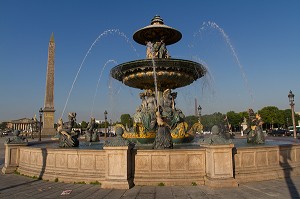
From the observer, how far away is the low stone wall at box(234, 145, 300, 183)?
9189 mm

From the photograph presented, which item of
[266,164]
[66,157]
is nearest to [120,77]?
[66,157]

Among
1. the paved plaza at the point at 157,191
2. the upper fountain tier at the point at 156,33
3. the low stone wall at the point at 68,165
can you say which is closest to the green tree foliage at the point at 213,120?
the upper fountain tier at the point at 156,33

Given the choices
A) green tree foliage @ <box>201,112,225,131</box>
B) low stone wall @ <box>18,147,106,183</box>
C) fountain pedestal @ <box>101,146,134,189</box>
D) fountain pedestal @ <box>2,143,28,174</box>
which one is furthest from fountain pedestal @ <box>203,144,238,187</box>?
green tree foliage @ <box>201,112,225,131</box>

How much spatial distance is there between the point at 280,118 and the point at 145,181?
97160mm

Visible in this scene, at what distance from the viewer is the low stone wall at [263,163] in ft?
30.1

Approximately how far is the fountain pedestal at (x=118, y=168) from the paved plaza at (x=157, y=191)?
0.75ft

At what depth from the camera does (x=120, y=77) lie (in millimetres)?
17016

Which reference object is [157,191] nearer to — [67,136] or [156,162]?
[156,162]

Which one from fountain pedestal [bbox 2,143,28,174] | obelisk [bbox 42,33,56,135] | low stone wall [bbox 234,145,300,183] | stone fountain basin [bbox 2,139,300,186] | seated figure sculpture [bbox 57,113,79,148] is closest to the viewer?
stone fountain basin [bbox 2,139,300,186]

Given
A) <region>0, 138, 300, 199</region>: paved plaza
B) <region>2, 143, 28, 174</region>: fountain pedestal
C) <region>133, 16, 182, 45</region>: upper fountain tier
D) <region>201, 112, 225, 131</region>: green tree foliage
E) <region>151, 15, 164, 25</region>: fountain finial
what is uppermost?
<region>151, 15, 164, 25</region>: fountain finial

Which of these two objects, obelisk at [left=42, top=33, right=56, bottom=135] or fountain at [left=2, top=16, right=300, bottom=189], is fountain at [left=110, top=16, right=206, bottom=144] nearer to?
fountain at [left=2, top=16, right=300, bottom=189]

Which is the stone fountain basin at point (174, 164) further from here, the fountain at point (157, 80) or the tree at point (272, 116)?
the tree at point (272, 116)

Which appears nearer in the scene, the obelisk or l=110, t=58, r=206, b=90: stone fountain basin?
l=110, t=58, r=206, b=90: stone fountain basin

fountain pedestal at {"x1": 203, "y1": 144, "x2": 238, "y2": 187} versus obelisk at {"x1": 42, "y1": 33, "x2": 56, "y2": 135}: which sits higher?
obelisk at {"x1": 42, "y1": 33, "x2": 56, "y2": 135}
